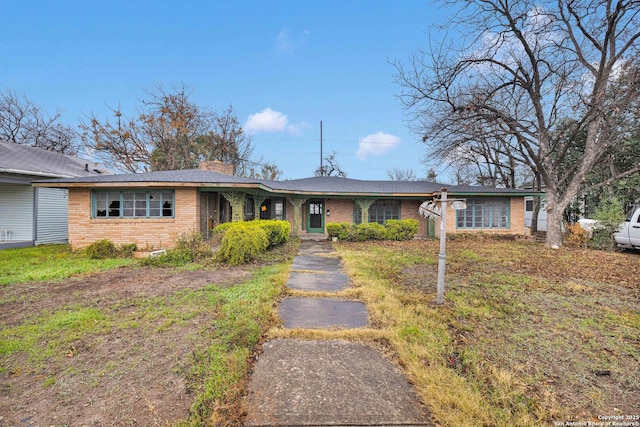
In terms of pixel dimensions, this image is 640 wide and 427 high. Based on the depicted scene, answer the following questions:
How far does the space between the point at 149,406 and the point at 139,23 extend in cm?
1502

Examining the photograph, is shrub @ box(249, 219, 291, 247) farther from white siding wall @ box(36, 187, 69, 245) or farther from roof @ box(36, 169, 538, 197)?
white siding wall @ box(36, 187, 69, 245)

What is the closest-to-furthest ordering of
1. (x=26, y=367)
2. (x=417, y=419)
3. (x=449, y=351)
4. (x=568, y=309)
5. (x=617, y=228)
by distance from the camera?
(x=417, y=419) → (x=26, y=367) → (x=449, y=351) → (x=568, y=309) → (x=617, y=228)

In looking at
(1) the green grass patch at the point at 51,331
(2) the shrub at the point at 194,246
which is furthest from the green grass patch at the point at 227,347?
(2) the shrub at the point at 194,246

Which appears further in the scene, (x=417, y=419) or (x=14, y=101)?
(x=14, y=101)

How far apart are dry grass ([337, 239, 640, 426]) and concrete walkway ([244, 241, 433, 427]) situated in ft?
0.70

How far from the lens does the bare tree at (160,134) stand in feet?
67.4

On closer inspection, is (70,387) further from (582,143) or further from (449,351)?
(582,143)

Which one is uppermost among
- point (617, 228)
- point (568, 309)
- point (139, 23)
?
point (139, 23)

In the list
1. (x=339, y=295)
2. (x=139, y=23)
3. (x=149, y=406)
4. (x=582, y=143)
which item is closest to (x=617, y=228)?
(x=582, y=143)

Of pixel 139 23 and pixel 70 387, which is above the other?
pixel 139 23

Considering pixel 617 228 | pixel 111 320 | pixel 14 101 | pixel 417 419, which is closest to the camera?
pixel 417 419

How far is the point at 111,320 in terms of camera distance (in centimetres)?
382

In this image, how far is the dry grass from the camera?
7.03 feet

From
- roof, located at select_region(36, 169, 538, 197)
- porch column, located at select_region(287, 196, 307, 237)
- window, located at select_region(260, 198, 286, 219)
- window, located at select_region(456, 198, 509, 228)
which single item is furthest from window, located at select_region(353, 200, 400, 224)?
window, located at select_region(260, 198, 286, 219)
